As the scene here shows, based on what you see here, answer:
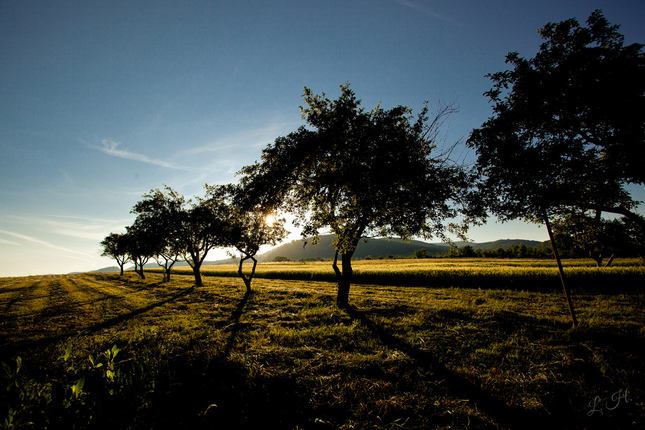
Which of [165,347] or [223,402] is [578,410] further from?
Result: [165,347]

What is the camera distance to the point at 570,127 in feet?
35.4

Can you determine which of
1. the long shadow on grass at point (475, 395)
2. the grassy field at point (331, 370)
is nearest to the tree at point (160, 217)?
the grassy field at point (331, 370)

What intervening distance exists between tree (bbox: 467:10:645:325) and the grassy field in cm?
374

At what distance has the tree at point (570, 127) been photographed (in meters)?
9.30

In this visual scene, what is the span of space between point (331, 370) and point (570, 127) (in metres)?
14.9

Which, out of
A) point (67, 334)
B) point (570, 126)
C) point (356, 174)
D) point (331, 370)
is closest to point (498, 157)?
point (570, 126)

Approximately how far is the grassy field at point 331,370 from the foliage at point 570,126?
18.3 ft

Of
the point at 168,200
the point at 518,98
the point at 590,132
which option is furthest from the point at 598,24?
the point at 168,200

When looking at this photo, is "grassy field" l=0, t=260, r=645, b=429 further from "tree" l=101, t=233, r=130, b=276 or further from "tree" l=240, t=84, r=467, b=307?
"tree" l=101, t=233, r=130, b=276

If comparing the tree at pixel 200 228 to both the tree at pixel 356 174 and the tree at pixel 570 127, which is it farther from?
the tree at pixel 570 127

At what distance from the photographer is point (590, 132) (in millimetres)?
10820

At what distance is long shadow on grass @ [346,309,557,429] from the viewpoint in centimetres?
400

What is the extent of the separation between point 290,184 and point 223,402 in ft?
31.4

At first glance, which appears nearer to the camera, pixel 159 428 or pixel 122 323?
pixel 159 428
